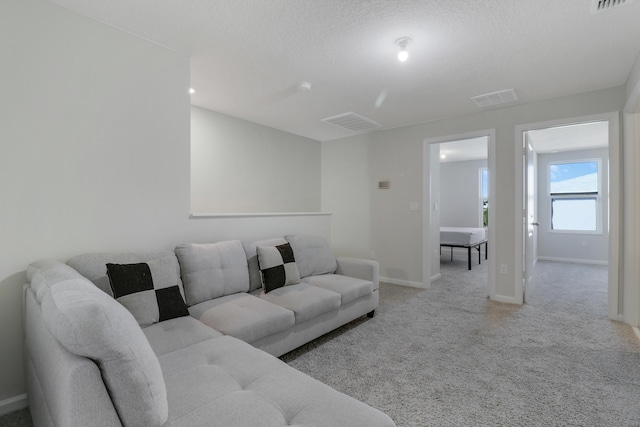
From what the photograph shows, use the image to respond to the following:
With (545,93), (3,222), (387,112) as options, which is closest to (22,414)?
(3,222)

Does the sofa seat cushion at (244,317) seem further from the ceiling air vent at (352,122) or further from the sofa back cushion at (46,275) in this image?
the ceiling air vent at (352,122)

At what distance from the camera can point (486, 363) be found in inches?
88.3

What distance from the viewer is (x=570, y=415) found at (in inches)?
66.0

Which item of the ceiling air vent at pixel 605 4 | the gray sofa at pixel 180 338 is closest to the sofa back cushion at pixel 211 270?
the gray sofa at pixel 180 338

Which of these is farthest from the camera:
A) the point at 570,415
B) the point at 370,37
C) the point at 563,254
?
the point at 563,254

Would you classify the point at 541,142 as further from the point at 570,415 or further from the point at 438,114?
the point at 570,415

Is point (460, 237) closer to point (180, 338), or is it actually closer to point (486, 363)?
point (486, 363)

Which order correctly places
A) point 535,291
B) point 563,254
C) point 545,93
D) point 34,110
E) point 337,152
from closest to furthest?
1. point 34,110
2. point 545,93
3. point 535,291
4. point 337,152
5. point 563,254

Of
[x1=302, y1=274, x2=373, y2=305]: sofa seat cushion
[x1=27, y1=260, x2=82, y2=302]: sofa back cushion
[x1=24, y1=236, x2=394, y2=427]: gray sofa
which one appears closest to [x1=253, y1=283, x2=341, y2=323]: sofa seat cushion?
[x1=24, y1=236, x2=394, y2=427]: gray sofa

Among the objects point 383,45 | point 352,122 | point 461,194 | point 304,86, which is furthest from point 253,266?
point 461,194

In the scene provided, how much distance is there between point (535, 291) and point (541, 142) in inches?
120

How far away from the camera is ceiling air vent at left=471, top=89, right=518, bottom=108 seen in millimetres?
3248

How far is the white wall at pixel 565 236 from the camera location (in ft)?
19.9

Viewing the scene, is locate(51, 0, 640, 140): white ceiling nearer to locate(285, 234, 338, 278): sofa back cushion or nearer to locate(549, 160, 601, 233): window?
locate(285, 234, 338, 278): sofa back cushion
